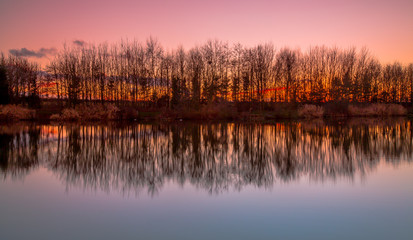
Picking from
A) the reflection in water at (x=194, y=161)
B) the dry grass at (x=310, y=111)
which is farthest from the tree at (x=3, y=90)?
the dry grass at (x=310, y=111)

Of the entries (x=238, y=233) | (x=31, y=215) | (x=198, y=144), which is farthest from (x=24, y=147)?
(x=238, y=233)

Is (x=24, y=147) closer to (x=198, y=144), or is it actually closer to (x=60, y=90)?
(x=198, y=144)

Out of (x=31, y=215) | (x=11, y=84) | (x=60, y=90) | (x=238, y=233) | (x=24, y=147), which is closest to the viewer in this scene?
(x=238, y=233)

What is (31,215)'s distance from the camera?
5.47m

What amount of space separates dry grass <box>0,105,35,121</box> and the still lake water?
25.4 m

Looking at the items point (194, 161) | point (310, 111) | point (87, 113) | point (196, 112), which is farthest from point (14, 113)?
point (310, 111)

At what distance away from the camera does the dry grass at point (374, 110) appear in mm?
43219

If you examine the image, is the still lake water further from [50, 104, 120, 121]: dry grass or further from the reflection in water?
[50, 104, 120, 121]: dry grass

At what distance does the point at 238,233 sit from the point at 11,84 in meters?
47.8

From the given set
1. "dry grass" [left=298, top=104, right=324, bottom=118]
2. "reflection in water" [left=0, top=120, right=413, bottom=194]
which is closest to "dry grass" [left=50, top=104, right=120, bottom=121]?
"reflection in water" [left=0, top=120, right=413, bottom=194]

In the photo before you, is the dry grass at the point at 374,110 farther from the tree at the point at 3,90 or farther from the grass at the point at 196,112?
the tree at the point at 3,90

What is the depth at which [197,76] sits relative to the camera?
152 ft

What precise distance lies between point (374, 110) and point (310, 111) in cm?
1106

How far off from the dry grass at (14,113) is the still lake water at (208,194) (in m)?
25.4
